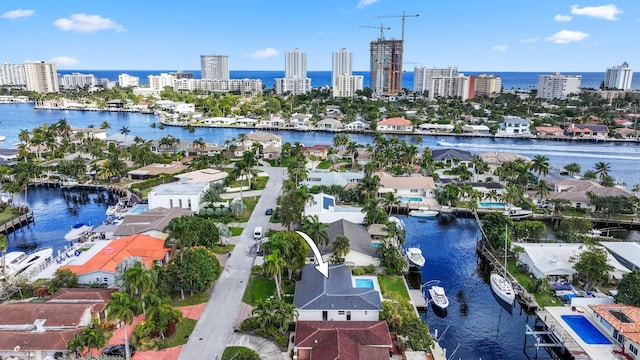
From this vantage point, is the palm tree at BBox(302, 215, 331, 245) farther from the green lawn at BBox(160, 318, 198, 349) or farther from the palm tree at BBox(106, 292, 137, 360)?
the palm tree at BBox(106, 292, 137, 360)

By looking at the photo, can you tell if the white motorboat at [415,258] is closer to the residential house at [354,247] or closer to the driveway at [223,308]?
the residential house at [354,247]

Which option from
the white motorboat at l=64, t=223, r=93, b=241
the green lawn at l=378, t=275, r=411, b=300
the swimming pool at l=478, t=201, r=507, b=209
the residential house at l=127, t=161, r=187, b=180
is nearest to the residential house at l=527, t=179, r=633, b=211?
the swimming pool at l=478, t=201, r=507, b=209

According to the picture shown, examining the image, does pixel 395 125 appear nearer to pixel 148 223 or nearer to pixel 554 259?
pixel 554 259

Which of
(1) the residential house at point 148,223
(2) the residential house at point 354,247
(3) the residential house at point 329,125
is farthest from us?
(3) the residential house at point 329,125

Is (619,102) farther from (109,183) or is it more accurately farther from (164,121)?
(109,183)

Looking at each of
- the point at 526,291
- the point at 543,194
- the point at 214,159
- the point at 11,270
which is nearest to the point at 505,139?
the point at 543,194

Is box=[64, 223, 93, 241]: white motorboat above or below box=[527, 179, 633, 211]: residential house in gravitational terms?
below

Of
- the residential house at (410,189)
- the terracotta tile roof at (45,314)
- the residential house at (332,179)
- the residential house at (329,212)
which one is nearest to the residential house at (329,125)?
the residential house at (332,179)
